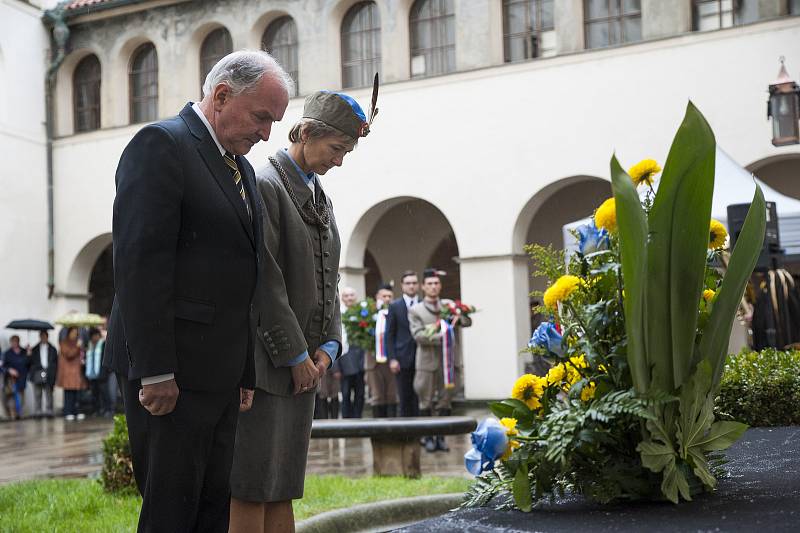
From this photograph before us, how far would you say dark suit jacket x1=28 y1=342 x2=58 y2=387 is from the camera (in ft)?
63.7

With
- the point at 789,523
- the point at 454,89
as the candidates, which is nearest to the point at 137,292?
the point at 789,523

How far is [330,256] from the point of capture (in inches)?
132

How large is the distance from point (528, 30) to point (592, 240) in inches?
617

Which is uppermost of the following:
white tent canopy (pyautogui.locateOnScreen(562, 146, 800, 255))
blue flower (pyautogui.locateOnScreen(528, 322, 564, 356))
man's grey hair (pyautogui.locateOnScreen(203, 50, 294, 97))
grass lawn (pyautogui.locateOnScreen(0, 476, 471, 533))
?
white tent canopy (pyautogui.locateOnScreen(562, 146, 800, 255))

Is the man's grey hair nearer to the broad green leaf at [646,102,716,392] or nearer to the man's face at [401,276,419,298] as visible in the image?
the broad green leaf at [646,102,716,392]

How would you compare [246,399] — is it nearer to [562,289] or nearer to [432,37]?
[562,289]

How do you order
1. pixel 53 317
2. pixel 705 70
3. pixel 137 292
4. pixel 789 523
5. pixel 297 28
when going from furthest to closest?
pixel 53 317 → pixel 297 28 → pixel 705 70 → pixel 137 292 → pixel 789 523

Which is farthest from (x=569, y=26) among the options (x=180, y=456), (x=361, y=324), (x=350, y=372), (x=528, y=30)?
(x=180, y=456)

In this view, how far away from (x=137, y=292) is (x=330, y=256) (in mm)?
969

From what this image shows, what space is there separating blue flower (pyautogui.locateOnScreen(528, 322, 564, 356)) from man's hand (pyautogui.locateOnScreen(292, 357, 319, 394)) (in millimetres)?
1055

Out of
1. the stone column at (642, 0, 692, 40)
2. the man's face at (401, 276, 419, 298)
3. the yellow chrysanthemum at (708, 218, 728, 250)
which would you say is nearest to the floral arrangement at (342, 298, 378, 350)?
the man's face at (401, 276, 419, 298)

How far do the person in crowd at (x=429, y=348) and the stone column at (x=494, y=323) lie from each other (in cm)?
493

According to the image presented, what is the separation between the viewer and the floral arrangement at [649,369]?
6.00ft

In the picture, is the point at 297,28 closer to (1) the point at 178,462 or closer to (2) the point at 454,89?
(2) the point at 454,89
